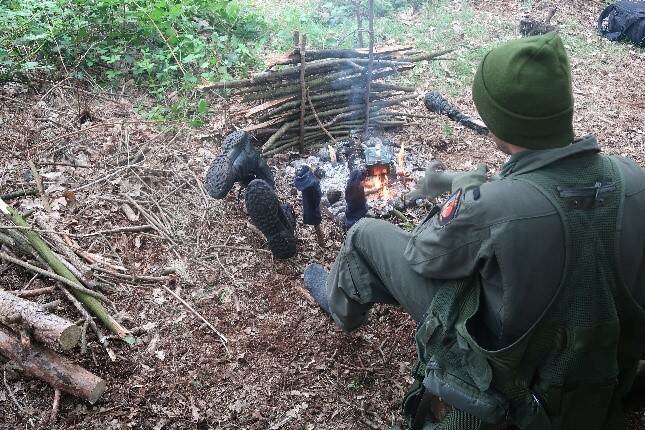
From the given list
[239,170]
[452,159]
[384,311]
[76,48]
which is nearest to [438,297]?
[384,311]

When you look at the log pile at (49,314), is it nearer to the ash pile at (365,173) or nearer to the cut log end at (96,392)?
the cut log end at (96,392)

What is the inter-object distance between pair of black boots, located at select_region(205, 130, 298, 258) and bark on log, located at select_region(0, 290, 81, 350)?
1505 mm

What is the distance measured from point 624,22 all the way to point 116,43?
7.58m

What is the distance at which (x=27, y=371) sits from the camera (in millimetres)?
2949

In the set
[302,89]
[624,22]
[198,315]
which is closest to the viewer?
[198,315]

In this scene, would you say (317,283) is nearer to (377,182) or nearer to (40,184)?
(377,182)

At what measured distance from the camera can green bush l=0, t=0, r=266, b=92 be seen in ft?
18.8

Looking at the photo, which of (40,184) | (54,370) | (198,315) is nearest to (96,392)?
(54,370)

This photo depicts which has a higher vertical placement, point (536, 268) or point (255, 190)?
point (536, 268)

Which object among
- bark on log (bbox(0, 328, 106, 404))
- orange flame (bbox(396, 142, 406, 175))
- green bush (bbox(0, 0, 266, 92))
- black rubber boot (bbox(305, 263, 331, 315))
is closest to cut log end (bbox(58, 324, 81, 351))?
bark on log (bbox(0, 328, 106, 404))

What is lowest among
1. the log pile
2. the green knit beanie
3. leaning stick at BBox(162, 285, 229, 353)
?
leaning stick at BBox(162, 285, 229, 353)

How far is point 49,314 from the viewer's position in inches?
112

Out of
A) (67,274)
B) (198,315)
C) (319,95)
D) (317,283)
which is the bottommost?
(198,315)

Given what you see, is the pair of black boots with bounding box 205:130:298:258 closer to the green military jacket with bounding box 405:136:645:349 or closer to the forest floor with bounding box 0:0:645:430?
Result: the forest floor with bounding box 0:0:645:430
